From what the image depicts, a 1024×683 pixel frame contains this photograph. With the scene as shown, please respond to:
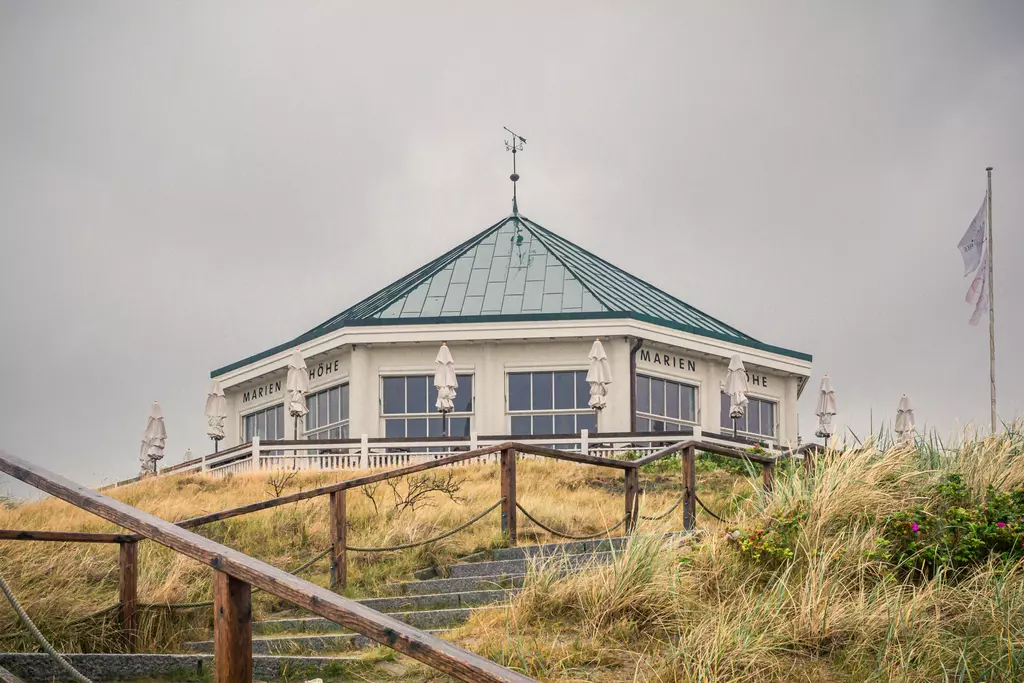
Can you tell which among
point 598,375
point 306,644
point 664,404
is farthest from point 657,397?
point 306,644

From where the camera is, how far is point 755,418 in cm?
2961

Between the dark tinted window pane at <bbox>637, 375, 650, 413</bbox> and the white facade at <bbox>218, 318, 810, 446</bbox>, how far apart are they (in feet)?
0.32

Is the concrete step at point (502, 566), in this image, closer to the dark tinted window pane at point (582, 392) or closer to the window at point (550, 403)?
the window at point (550, 403)

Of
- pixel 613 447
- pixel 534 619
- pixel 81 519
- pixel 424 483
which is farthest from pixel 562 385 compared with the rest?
pixel 534 619

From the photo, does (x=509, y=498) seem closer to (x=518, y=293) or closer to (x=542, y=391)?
(x=542, y=391)

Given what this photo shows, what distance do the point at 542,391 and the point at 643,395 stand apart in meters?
2.38

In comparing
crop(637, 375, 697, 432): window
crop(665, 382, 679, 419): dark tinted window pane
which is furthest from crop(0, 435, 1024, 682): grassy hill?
crop(665, 382, 679, 419): dark tinted window pane

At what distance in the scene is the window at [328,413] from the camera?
28.1 m

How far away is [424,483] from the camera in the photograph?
17.5 meters

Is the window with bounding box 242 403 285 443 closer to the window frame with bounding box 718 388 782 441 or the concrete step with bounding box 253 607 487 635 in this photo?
the window frame with bounding box 718 388 782 441

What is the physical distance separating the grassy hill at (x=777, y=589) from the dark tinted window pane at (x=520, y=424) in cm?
1441

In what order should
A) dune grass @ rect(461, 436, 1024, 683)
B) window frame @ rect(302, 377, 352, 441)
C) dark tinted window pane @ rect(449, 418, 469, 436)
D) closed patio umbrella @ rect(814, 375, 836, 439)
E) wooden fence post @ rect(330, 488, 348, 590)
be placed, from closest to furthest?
dune grass @ rect(461, 436, 1024, 683) → wooden fence post @ rect(330, 488, 348, 590) → dark tinted window pane @ rect(449, 418, 469, 436) → window frame @ rect(302, 377, 352, 441) → closed patio umbrella @ rect(814, 375, 836, 439)

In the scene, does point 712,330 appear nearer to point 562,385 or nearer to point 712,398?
point 712,398

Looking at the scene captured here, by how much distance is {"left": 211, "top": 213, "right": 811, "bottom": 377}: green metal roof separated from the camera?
27.3 meters
